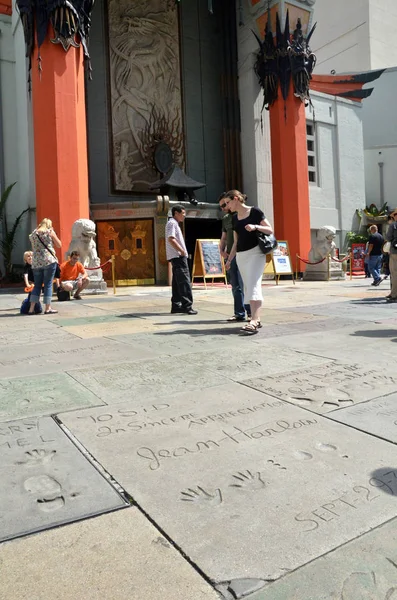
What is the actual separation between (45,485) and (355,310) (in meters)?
6.83

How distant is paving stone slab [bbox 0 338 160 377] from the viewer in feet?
14.1

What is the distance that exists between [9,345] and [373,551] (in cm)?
473

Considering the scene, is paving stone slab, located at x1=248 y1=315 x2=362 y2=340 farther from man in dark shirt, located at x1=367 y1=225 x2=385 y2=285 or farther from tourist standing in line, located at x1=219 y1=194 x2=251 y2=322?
man in dark shirt, located at x1=367 y1=225 x2=385 y2=285

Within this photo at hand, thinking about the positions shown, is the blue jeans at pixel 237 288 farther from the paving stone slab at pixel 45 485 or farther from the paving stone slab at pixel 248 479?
the paving stone slab at pixel 45 485

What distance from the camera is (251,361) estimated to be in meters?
4.34

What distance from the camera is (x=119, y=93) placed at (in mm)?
21109

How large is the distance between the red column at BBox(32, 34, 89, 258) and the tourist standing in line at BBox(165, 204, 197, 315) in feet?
25.2

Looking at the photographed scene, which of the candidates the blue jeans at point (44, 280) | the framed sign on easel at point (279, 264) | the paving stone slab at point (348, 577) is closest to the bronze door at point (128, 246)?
the framed sign on easel at point (279, 264)

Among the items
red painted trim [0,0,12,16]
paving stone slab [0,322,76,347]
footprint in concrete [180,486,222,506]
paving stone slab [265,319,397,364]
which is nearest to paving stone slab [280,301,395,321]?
paving stone slab [265,319,397,364]

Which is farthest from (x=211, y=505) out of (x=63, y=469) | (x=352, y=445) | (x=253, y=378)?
(x=253, y=378)

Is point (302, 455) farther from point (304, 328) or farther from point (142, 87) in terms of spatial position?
point (142, 87)

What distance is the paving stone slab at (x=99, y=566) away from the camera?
1427 millimetres

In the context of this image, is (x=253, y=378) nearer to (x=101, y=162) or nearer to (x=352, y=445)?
(x=352, y=445)

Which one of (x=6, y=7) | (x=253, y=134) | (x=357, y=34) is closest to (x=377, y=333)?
(x=253, y=134)
